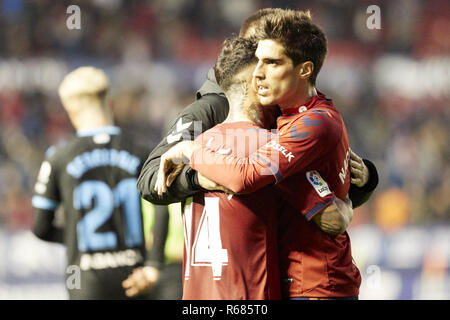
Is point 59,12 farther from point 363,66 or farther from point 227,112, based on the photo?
point 227,112

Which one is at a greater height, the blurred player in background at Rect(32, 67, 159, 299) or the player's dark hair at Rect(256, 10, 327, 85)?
the player's dark hair at Rect(256, 10, 327, 85)

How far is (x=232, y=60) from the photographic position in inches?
107

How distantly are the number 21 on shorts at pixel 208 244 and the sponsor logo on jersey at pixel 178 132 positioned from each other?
0.33 m

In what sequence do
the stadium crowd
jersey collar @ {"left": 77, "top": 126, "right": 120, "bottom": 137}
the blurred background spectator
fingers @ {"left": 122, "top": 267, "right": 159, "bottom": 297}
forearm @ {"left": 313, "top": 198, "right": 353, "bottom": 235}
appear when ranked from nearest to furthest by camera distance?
forearm @ {"left": 313, "top": 198, "right": 353, "bottom": 235} → fingers @ {"left": 122, "top": 267, "right": 159, "bottom": 297} → jersey collar @ {"left": 77, "top": 126, "right": 120, "bottom": 137} → the blurred background spectator → the stadium crowd

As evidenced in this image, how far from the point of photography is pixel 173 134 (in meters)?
2.88

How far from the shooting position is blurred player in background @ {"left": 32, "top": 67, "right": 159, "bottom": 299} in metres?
4.09

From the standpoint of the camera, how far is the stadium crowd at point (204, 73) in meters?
8.65

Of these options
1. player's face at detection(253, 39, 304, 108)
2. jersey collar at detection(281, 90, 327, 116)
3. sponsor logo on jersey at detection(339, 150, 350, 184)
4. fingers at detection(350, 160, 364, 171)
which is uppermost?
player's face at detection(253, 39, 304, 108)

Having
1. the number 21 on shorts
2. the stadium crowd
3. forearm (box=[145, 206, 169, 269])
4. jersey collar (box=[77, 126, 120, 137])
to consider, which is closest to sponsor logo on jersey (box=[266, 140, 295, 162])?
the number 21 on shorts

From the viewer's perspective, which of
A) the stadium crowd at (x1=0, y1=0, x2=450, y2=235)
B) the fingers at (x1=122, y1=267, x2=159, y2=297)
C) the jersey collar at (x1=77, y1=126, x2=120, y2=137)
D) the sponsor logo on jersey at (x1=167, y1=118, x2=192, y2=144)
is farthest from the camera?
the stadium crowd at (x1=0, y1=0, x2=450, y2=235)

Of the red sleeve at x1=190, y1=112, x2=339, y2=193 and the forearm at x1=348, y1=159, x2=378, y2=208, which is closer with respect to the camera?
the red sleeve at x1=190, y1=112, x2=339, y2=193

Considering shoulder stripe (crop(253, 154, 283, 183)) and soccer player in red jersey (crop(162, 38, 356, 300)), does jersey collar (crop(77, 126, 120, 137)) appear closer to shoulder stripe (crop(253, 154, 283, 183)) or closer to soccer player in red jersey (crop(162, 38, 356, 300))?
soccer player in red jersey (crop(162, 38, 356, 300))

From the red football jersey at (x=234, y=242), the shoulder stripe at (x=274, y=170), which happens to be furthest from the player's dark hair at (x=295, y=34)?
the shoulder stripe at (x=274, y=170)

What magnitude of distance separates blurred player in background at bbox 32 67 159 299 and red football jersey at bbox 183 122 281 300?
1499 mm
